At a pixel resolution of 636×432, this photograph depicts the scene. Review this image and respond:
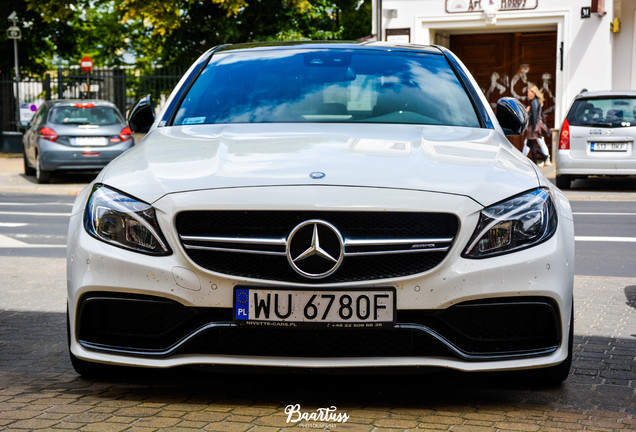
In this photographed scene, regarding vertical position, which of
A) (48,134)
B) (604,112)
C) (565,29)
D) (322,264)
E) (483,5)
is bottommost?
(48,134)

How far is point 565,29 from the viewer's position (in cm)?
2472

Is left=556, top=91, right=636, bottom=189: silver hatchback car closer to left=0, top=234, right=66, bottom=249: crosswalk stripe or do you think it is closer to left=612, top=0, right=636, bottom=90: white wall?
left=0, top=234, right=66, bottom=249: crosswalk stripe

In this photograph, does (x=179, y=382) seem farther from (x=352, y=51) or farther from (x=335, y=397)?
(x=352, y=51)

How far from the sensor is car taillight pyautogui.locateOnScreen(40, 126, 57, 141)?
19.4 metres

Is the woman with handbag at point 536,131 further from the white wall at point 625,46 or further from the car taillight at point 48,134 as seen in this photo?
the car taillight at point 48,134

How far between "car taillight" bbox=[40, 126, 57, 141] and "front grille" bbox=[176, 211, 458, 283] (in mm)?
16224

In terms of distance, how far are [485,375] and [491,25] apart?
72.8 feet

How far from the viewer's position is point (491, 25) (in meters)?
25.7

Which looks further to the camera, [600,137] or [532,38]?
[532,38]

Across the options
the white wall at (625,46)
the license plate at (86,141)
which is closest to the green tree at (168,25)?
the white wall at (625,46)

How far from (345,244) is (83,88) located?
1062 inches

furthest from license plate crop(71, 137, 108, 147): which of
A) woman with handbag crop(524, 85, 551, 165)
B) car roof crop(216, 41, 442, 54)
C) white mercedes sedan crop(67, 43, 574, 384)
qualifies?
white mercedes sedan crop(67, 43, 574, 384)

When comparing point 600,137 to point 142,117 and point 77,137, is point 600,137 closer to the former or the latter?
point 77,137

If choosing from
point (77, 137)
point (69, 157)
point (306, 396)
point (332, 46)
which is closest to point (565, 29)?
point (77, 137)
